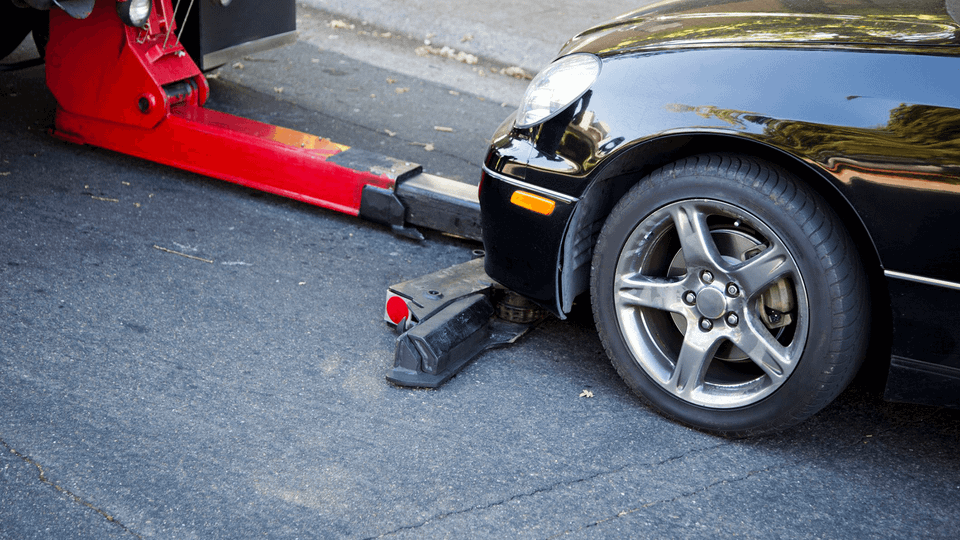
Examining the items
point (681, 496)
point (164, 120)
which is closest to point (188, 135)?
point (164, 120)

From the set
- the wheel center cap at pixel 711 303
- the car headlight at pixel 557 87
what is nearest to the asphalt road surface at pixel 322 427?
the wheel center cap at pixel 711 303

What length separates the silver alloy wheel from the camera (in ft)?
7.55

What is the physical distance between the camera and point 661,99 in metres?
2.39

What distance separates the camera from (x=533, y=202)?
8.53ft

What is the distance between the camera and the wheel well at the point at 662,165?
224 centimetres

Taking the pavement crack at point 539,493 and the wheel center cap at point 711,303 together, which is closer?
the pavement crack at point 539,493

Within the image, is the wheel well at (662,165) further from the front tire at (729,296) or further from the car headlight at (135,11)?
the car headlight at (135,11)

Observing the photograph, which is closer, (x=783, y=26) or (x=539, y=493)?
(x=539, y=493)

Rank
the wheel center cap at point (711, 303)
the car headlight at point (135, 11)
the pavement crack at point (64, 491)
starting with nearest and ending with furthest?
the pavement crack at point (64, 491) < the wheel center cap at point (711, 303) < the car headlight at point (135, 11)

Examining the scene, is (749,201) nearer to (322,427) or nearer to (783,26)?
(783,26)

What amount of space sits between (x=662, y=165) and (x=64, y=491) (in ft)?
6.21

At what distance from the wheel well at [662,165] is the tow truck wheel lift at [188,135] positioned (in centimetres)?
63

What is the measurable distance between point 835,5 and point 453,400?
66.0 inches

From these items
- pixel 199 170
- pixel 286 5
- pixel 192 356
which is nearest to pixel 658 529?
pixel 192 356
